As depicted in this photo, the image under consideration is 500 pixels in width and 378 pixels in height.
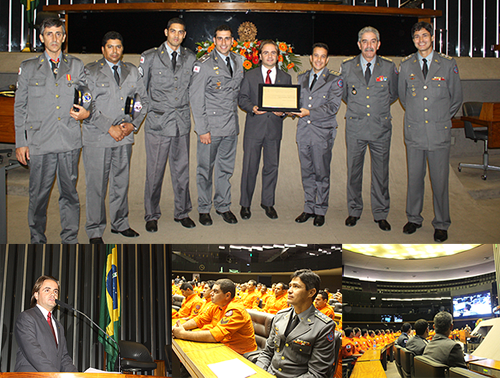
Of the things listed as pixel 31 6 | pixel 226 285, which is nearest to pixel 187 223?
pixel 226 285

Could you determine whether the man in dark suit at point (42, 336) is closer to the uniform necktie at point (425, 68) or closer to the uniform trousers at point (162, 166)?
the uniform trousers at point (162, 166)

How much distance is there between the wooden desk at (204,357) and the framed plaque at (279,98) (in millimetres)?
1966

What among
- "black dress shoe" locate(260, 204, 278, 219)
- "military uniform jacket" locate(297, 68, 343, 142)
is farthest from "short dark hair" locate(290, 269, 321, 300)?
"military uniform jacket" locate(297, 68, 343, 142)

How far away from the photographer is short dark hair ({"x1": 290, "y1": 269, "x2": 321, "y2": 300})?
330 centimetres

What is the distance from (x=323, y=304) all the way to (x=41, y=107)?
2.49 m

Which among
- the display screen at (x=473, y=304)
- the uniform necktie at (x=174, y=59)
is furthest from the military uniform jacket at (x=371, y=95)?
the display screen at (x=473, y=304)

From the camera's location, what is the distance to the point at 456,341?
11.0 ft

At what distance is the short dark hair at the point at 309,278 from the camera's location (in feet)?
10.8

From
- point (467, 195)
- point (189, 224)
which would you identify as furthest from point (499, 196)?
point (189, 224)

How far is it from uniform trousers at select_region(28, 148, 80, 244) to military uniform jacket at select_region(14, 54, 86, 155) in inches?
3.4

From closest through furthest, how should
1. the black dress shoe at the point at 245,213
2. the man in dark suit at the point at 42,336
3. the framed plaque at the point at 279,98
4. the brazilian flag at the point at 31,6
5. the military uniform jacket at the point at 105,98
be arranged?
the man in dark suit at the point at 42,336 → the military uniform jacket at the point at 105,98 → the framed plaque at the point at 279,98 → the black dress shoe at the point at 245,213 → the brazilian flag at the point at 31,6

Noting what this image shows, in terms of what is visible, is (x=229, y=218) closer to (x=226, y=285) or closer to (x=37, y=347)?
(x=226, y=285)

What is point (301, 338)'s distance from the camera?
10.4 ft

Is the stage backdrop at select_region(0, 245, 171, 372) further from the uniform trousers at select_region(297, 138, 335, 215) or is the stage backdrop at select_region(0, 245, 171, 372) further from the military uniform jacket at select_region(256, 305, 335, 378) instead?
the uniform trousers at select_region(297, 138, 335, 215)
